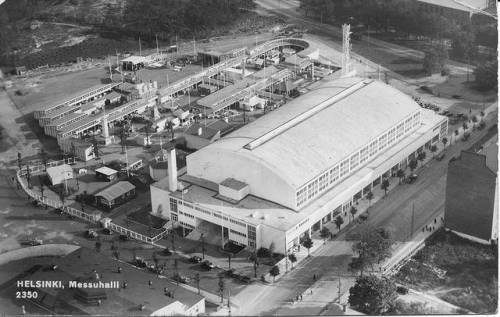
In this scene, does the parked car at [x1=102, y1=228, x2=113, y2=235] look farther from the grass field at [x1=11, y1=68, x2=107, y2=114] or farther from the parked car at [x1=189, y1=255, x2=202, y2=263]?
the grass field at [x1=11, y1=68, x2=107, y2=114]

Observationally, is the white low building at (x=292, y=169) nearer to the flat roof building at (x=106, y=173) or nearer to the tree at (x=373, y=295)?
the flat roof building at (x=106, y=173)

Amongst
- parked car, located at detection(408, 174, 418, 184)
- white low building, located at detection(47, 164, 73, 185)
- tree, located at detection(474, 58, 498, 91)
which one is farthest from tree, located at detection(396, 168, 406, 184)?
white low building, located at detection(47, 164, 73, 185)

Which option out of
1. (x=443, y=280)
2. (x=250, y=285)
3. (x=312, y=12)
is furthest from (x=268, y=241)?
(x=312, y=12)

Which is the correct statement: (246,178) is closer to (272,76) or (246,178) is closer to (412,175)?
(412,175)

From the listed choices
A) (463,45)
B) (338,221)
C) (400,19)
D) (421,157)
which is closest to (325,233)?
(338,221)

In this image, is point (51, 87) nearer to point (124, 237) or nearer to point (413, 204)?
point (124, 237)

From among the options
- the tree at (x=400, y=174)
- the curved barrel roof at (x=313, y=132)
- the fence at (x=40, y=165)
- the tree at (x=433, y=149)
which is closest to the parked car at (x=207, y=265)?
the curved barrel roof at (x=313, y=132)

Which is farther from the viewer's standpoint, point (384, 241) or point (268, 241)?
point (268, 241)
